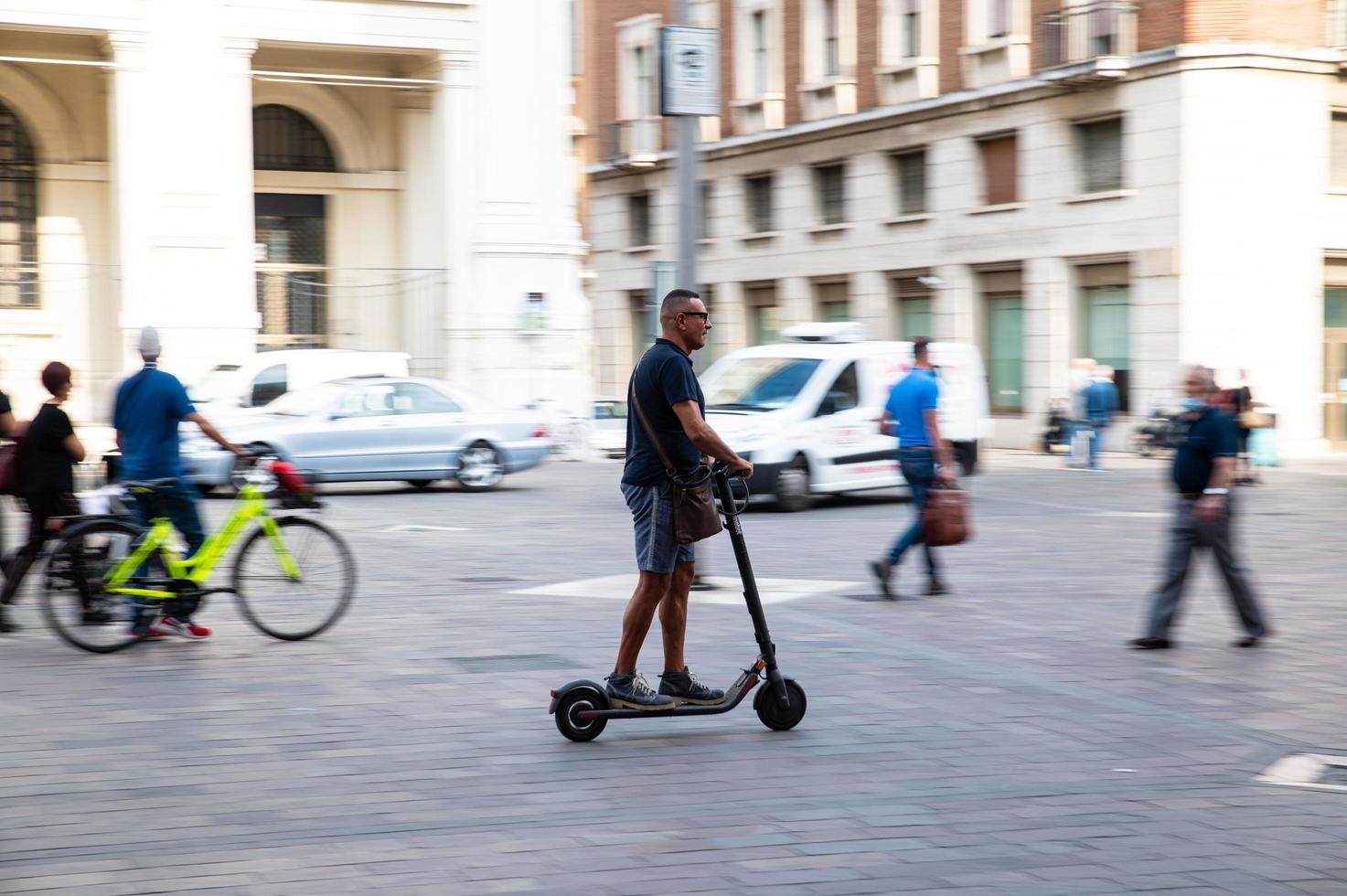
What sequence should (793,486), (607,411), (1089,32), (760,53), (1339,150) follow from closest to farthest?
(793,486) → (1339,150) → (1089,32) → (607,411) → (760,53)

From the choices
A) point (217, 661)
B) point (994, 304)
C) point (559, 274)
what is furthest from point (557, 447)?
point (217, 661)

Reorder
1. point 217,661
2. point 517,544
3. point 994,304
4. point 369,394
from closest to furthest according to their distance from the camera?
1. point 217,661
2. point 517,544
3. point 369,394
4. point 994,304

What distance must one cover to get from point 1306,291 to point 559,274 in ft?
43.1

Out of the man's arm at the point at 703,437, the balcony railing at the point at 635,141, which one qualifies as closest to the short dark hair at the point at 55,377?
the man's arm at the point at 703,437

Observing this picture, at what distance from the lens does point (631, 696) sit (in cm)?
673

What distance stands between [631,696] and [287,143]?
25.5 metres

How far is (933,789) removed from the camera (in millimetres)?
5922

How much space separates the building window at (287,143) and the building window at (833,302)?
12.3 metres

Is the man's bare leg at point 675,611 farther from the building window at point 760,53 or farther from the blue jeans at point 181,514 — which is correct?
the building window at point 760,53

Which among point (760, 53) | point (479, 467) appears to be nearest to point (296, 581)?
point (479, 467)

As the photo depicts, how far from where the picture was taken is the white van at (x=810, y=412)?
58.4 ft

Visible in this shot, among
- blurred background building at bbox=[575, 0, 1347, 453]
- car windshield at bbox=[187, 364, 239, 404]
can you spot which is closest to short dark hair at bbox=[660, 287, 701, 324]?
car windshield at bbox=[187, 364, 239, 404]

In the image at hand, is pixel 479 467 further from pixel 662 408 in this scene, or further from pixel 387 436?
pixel 662 408

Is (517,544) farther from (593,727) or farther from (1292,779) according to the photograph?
(1292,779)
